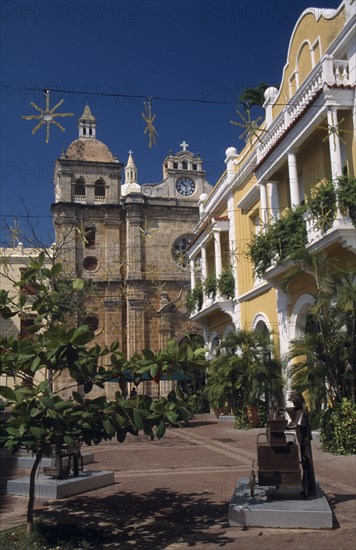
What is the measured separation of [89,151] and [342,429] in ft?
95.7

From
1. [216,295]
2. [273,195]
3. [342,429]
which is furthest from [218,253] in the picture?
[342,429]

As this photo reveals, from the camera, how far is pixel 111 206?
35406 mm

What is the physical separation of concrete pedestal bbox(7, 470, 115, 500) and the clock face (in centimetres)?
2950

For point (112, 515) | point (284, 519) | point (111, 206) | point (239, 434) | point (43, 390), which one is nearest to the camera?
point (43, 390)

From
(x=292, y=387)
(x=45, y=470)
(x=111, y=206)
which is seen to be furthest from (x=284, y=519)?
(x=111, y=206)

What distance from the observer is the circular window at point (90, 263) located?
34.9m

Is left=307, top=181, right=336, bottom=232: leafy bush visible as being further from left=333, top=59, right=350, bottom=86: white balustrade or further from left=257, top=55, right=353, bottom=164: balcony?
left=333, top=59, right=350, bottom=86: white balustrade

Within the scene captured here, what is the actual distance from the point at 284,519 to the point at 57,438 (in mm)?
2834

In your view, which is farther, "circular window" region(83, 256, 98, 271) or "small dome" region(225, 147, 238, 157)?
"circular window" region(83, 256, 98, 271)

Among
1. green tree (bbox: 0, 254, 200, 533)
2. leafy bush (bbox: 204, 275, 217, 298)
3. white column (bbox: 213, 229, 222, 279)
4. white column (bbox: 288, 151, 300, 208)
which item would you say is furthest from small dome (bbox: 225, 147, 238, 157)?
green tree (bbox: 0, 254, 200, 533)

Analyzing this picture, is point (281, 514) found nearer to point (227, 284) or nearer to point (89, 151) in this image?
point (227, 284)

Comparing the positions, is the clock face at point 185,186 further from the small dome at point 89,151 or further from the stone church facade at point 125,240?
the small dome at point 89,151

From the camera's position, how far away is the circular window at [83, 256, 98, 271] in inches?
1375

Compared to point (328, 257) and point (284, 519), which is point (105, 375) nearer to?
point (284, 519)
